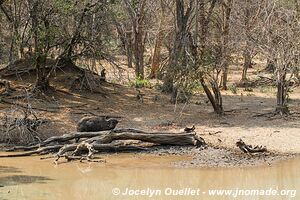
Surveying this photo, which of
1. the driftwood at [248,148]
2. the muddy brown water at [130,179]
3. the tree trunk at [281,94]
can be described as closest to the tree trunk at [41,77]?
the muddy brown water at [130,179]

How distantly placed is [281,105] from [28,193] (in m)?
11.0

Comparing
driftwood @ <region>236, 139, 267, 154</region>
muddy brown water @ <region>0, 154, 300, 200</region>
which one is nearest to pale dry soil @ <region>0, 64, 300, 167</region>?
driftwood @ <region>236, 139, 267, 154</region>

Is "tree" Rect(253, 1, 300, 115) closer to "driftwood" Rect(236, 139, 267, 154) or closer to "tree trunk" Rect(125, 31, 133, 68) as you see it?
"driftwood" Rect(236, 139, 267, 154)

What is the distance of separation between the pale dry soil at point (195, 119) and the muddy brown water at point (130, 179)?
0.73m

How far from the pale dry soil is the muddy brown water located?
0.73 metres

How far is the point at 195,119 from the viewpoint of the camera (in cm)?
1936

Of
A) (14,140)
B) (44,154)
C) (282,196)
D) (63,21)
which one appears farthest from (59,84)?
(282,196)

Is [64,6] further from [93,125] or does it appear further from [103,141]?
[103,141]

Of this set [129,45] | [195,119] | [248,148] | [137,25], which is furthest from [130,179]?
[129,45]

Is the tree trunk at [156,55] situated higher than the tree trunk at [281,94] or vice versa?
the tree trunk at [156,55]

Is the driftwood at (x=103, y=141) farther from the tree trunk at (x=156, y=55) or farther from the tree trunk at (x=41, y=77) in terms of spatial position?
the tree trunk at (x=156, y=55)

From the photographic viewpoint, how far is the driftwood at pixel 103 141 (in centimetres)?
1470

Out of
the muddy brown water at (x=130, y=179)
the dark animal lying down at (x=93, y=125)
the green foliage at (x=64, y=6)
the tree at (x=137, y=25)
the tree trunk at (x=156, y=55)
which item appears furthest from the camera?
the tree trunk at (x=156, y=55)

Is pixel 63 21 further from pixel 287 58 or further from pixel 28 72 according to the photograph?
pixel 287 58
